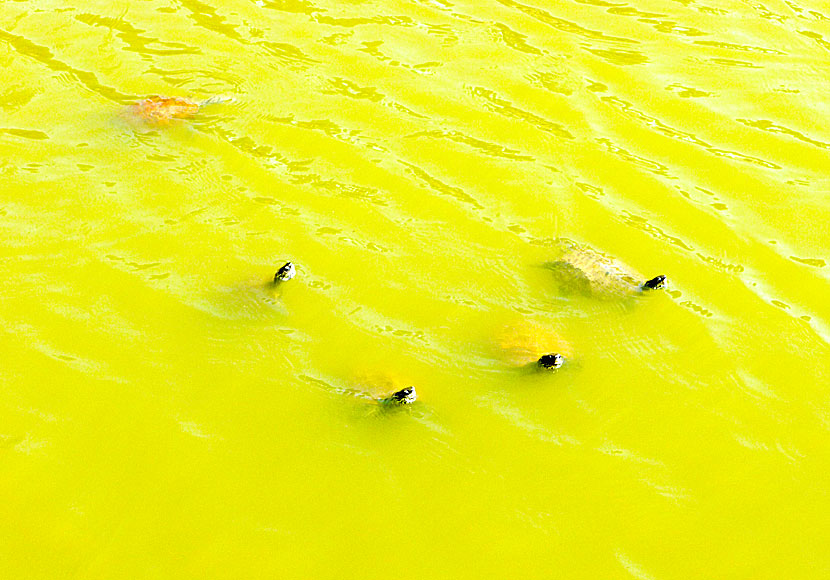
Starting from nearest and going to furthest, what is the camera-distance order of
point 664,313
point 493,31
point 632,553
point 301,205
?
point 632,553
point 664,313
point 301,205
point 493,31

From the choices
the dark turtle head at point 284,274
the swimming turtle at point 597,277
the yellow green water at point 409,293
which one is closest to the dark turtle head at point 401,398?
the yellow green water at point 409,293

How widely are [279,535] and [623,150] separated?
5.79m

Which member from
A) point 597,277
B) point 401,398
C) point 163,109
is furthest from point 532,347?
point 163,109

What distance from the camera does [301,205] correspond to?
322 inches

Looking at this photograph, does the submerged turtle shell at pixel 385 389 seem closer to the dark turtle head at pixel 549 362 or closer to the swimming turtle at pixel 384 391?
the swimming turtle at pixel 384 391

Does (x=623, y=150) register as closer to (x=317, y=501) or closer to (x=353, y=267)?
(x=353, y=267)

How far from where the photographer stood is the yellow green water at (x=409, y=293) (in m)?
5.59

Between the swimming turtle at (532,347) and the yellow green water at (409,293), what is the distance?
119 mm

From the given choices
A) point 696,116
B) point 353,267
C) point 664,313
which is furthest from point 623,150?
point 353,267

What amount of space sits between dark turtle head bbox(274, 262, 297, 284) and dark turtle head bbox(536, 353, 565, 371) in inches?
91.3

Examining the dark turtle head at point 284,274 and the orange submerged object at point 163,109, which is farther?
the orange submerged object at point 163,109

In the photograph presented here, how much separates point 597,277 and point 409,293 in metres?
1.71

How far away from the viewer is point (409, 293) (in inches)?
289

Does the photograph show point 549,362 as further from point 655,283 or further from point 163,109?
point 163,109
